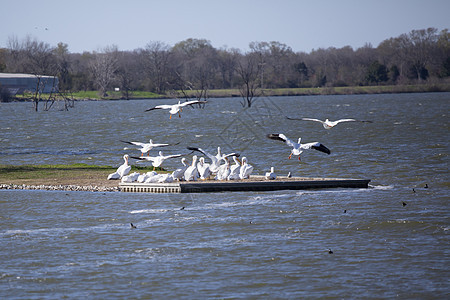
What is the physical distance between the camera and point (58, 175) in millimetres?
32312

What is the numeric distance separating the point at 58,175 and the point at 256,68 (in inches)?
5706

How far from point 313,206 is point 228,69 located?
15919cm

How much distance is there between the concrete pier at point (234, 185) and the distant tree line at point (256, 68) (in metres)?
129

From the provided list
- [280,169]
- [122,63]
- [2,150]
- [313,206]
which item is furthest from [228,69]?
[313,206]

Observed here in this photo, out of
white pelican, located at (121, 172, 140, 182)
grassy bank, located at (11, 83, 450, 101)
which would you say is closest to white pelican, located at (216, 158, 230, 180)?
white pelican, located at (121, 172, 140, 182)

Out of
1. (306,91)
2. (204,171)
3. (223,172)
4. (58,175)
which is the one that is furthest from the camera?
(306,91)

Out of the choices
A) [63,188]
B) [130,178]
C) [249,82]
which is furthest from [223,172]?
[249,82]

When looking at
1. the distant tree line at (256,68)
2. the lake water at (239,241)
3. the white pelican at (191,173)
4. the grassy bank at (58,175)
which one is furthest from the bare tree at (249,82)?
the lake water at (239,241)

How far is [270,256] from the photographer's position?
62.7 ft

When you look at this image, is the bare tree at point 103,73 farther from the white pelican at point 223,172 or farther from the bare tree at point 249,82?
the white pelican at point 223,172

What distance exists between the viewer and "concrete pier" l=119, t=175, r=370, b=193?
92.5ft

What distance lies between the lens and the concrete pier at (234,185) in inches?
1110

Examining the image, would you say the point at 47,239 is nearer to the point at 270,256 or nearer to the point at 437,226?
the point at 270,256

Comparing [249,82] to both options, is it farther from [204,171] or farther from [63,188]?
[63,188]
